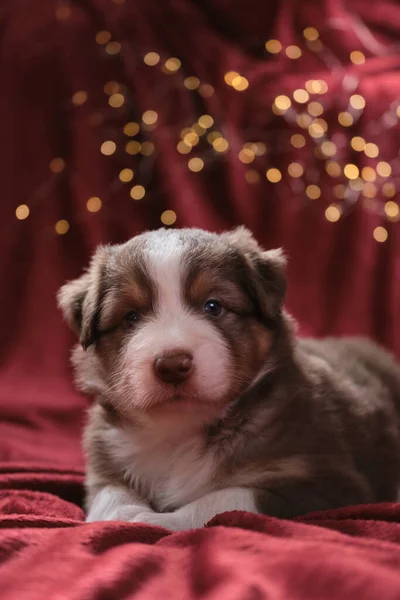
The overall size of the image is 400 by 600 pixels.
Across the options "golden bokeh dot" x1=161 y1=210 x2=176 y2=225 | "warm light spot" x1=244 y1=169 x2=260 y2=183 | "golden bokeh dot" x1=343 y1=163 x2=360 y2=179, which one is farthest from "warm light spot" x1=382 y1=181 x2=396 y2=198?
"golden bokeh dot" x1=161 y1=210 x2=176 y2=225

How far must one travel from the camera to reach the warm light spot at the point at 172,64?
14.9ft

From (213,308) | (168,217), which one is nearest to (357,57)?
(168,217)

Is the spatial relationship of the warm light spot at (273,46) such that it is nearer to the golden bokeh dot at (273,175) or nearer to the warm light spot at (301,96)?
the warm light spot at (301,96)

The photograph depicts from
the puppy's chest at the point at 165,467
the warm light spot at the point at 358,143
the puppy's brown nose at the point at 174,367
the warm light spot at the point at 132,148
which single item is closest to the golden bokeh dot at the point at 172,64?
the warm light spot at the point at 132,148

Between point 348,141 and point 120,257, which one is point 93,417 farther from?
point 348,141

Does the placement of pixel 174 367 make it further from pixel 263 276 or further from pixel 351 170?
pixel 351 170

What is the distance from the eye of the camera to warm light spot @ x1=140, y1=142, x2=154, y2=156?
176 inches

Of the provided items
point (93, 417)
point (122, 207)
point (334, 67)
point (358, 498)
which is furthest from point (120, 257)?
point (334, 67)

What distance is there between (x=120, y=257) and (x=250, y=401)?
2.27ft

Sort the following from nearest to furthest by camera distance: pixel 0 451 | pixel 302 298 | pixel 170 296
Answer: pixel 170 296 < pixel 0 451 < pixel 302 298

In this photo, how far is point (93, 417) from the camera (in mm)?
3041

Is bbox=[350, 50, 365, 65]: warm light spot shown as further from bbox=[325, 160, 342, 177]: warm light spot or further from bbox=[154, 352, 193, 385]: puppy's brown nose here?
bbox=[154, 352, 193, 385]: puppy's brown nose

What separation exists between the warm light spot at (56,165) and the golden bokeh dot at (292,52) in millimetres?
1478

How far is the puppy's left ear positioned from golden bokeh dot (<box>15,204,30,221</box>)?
6.12ft
